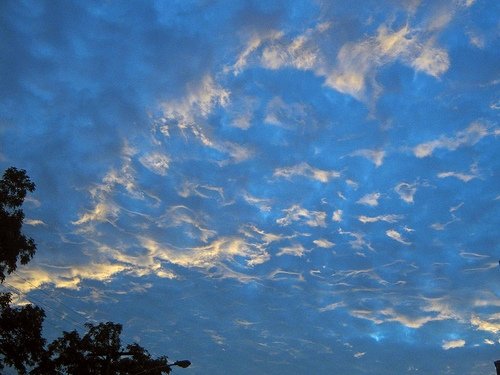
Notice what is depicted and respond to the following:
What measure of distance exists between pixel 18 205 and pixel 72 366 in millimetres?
17073

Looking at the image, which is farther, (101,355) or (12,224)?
(101,355)

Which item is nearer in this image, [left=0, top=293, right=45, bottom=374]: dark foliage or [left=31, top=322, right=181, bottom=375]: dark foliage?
[left=0, top=293, right=45, bottom=374]: dark foliage

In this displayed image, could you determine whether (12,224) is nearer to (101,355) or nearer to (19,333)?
(19,333)

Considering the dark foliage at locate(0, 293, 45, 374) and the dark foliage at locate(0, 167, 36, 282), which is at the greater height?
the dark foliage at locate(0, 167, 36, 282)

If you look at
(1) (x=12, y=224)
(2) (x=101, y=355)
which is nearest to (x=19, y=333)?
(1) (x=12, y=224)

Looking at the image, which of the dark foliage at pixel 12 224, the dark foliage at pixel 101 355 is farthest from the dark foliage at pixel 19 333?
the dark foliage at pixel 101 355

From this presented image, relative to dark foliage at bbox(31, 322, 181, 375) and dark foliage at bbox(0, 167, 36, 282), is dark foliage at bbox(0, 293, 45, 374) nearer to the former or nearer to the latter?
dark foliage at bbox(0, 167, 36, 282)

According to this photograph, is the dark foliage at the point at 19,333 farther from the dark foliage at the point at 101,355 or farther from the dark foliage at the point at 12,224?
the dark foliage at the point at 101,355

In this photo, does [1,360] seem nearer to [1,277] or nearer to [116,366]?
[1,277]

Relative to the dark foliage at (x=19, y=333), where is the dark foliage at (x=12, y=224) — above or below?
above

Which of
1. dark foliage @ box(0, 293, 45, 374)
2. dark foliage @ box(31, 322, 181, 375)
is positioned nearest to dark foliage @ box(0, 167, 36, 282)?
dark foliage @ box(0, 293, 45, 374)

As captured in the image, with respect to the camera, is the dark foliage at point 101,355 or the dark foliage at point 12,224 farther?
the dark foliage at point 101,355

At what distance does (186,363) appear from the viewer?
2356 cm

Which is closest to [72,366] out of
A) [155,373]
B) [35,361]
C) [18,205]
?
[155,373]
